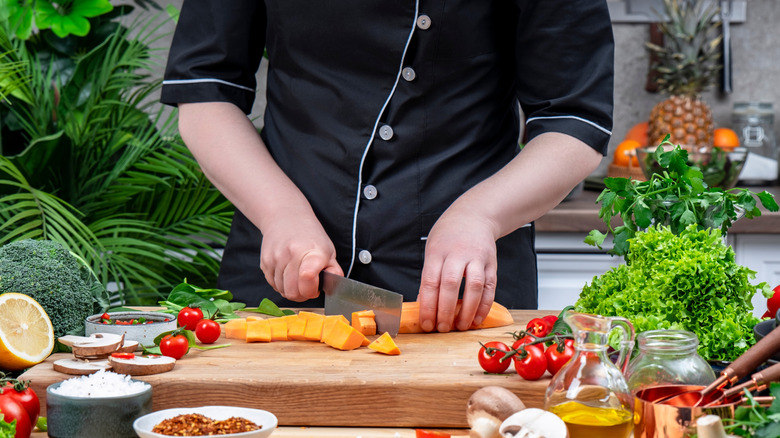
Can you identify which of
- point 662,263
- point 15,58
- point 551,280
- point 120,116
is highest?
point 15,58

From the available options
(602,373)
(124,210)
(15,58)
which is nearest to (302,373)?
(602,373)

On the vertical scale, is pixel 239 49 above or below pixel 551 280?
above

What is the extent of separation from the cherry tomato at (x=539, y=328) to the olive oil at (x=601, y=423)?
0.31 meters

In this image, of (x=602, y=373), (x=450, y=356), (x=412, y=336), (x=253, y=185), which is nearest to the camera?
(x=602, y=373)

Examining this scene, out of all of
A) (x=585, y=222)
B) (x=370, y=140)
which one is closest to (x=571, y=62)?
(x=370, y=140)

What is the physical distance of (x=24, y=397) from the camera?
0.89 metres

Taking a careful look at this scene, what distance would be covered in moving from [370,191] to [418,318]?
0.30 meters

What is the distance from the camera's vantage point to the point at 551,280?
8.43 feet

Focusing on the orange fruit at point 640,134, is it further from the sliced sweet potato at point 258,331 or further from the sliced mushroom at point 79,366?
the sliced mushroom at point 79,366

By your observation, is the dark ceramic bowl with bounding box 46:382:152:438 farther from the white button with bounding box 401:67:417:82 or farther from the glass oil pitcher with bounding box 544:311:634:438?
the white button with bounding box 401:67:417:82

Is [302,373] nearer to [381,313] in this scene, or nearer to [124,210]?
[381,313]

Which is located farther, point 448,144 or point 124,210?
point 124,210

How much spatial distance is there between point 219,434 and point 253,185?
635 mm

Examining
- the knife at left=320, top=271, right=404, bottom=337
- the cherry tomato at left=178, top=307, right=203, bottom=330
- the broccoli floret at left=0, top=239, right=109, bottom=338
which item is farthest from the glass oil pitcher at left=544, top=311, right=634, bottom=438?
the broccoli floret at left=0, top=239, right=109, bottom=338
